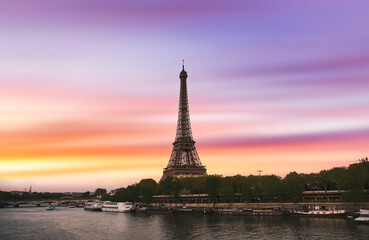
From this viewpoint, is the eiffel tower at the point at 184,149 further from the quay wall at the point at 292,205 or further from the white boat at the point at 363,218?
the white boat at the point at 363,218

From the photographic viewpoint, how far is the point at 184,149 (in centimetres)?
14688

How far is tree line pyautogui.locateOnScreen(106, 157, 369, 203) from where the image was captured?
80.5 m

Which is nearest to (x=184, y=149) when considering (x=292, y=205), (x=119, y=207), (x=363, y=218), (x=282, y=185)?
(x=119, y=207)

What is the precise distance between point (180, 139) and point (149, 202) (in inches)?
1235

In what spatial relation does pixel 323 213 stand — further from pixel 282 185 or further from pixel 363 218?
pixel 282 185

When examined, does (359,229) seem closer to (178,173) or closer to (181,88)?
(178,173)

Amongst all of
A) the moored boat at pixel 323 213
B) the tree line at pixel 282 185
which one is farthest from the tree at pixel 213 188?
the moored boat at pixel 323 213

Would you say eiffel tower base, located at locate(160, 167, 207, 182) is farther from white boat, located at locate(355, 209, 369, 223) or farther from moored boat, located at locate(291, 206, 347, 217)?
white boat, located at locate(355, 209, 369, 223)

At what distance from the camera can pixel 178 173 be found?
140250 millimetres

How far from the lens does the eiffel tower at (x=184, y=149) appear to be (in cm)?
14338

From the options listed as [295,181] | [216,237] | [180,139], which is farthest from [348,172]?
[180,139]

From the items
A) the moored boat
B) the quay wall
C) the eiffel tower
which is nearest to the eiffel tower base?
the eiffel tower

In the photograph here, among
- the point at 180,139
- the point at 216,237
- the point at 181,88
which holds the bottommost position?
the point at 216,237

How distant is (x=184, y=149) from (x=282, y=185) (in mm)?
61620
